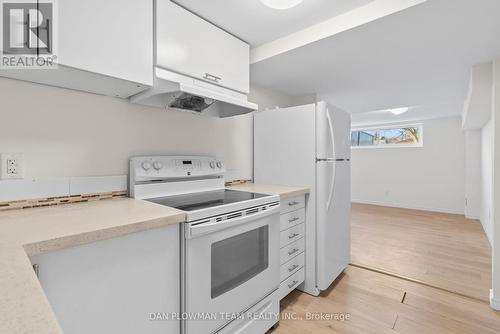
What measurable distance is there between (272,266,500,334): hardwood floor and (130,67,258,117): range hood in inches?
62.8

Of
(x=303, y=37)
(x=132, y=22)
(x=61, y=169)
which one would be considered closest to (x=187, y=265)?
(x=61, y=169)

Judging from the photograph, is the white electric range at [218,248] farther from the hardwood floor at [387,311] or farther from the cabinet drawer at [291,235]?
the hardwood floor at [387,311]

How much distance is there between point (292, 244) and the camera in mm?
1950

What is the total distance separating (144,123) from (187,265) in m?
1.04

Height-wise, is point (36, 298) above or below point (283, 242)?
above

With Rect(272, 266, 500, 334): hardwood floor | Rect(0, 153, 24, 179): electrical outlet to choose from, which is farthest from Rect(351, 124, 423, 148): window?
Rect(0, 153, 24, 179): electrical outlet

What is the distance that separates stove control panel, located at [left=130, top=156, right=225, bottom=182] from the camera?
1558 millimetres

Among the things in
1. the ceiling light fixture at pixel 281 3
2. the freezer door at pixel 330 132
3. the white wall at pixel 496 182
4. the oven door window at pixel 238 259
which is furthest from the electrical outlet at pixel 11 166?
the white wall at pixel 496 182

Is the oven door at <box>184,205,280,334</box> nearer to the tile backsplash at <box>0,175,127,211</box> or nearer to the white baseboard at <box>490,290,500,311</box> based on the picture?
the tile backsplash at <box>0,175,127,211</box>

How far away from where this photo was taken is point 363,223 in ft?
14.1

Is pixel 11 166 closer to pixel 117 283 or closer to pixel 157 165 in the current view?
pixel 157 165

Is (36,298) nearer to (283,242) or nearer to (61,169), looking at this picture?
(61,169)

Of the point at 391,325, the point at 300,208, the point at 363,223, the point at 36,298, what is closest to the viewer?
the point at 36,298

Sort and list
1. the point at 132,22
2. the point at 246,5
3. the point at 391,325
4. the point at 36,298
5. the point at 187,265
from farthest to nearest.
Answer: the point at 391,325 → the point at 246,5 → the point at 132,22 → the point at 187,265 → the point at 36,298
